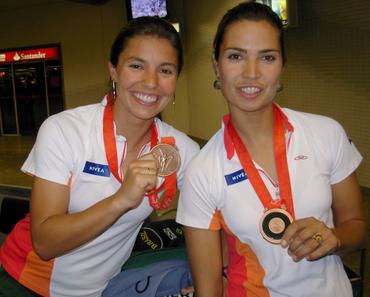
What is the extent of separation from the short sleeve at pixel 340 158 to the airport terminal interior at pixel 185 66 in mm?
2196

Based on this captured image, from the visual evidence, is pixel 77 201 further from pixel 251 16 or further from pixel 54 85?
pixel 54 85

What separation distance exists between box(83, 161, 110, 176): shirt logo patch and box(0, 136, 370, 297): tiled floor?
7.75 feet

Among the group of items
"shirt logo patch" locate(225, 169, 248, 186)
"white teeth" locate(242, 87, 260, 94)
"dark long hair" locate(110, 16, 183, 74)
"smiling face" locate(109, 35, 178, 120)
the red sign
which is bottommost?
"shirt logo patch" locate(225, 169, 248, 186)

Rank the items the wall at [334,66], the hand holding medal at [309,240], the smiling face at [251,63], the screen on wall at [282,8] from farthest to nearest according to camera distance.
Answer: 1. the screen on wall at [282,8]
2. the wall at [334,66]
3. the smiling face at [251,63]
4. the hand holding medal at [309,240]

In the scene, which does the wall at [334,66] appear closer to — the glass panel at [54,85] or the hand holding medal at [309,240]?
the hand holding medal at [309,240]

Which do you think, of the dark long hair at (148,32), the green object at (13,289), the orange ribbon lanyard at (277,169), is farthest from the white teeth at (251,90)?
the green object at (13,289)

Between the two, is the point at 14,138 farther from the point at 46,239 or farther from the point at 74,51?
the point at 46,239

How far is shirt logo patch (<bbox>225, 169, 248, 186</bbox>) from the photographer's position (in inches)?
61.2

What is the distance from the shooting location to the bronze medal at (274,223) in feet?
4.69

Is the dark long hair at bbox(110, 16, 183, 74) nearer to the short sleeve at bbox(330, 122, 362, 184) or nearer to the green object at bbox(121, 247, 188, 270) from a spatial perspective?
the short sleeve at bbox(330, 122, 362, 184)

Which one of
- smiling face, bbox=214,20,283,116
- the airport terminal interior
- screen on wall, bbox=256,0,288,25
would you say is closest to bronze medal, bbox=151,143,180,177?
smiling face, bbox=214,20,283,116

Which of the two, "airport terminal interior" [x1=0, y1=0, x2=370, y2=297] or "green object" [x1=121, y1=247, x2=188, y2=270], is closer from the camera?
"green object" [x1=121, y1=247, x2=188, y2=270]

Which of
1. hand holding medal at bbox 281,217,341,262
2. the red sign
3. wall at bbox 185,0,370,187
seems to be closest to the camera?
hand holding medal at bbox 281,217,341,262

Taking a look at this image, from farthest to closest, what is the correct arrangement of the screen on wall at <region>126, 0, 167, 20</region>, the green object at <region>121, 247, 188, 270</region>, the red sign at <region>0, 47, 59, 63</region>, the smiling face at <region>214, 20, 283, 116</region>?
the red sign at <region>0, 47, 59, 63</region> → the screen on wall at <region>126, 0, 167, 20</region> → the green object at <region>121, 247, 188, 270</region> → the smiling face at <region>214, 20, 283, 116</region>
